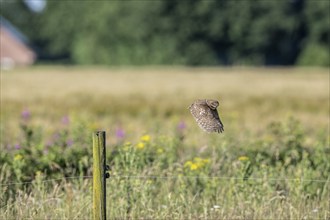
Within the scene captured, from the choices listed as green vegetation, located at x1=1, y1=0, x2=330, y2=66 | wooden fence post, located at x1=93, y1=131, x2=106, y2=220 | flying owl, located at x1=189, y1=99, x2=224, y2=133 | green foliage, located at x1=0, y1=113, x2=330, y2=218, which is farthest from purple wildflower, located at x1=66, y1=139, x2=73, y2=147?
green vegetation, located at x1=1, y1=0, x2=330, y2=66

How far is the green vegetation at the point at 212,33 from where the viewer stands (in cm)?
7900

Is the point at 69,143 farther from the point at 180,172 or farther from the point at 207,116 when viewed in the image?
the point at 207,116

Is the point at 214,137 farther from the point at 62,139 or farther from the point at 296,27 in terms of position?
the point at 296,27

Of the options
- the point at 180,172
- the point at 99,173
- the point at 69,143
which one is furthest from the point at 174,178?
the point at 99,173

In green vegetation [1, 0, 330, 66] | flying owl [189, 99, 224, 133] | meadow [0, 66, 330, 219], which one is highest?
green vegetation [1, 0, 330, 66]

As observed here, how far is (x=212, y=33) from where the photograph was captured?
80.5 meters

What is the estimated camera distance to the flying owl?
594cm

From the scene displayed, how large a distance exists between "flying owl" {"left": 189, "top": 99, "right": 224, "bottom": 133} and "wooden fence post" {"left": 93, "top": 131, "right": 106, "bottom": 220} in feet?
2.43

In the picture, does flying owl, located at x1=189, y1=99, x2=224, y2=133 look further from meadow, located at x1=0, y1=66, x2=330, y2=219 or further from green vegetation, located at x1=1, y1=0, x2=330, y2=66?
green vegetation, located at x1=1, y1=0, x2=330, y2=66

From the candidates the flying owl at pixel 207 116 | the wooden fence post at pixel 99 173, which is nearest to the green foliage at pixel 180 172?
the wooden fence post at pixel 99 173

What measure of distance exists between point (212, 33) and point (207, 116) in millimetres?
74915

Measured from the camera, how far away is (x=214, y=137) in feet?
34.4

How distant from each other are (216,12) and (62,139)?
237 ft

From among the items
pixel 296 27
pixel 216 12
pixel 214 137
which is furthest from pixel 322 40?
pixel 214 137
